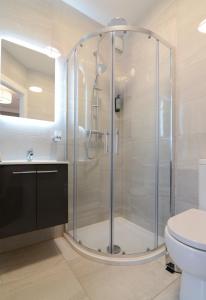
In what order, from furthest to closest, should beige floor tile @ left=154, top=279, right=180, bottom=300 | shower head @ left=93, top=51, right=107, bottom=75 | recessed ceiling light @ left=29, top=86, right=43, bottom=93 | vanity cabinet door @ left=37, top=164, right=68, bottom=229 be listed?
shower head @ left=93, top=51, right=107, bottom=75, recessed ceiling light @ left=29, top=86, right=43, bottom=93, vanity cabinet door @ left=37, top=164, right=68, bottom=229, beige floor tile @ left=154, top=279, right=180, bottom=300

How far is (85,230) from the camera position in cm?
180

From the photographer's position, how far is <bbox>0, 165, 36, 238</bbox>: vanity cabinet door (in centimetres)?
118

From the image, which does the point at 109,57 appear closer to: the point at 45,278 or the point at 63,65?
the point at 63,65

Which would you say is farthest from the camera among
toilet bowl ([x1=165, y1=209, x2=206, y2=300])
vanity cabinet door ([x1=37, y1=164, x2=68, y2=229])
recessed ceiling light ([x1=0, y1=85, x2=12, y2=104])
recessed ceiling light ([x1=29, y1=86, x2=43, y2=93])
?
recessed ceiling light ([x1=29, y1=86, x2=43, y2=93])

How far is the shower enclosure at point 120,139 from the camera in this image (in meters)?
1.66

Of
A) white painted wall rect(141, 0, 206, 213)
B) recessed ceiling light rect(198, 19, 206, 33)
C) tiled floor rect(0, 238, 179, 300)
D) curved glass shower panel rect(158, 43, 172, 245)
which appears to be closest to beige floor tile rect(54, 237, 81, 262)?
tiled floor rect(0, 238, 179, 300)

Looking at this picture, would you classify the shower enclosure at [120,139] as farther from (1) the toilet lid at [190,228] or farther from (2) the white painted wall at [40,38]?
(1) the toilet lid at [190,228]

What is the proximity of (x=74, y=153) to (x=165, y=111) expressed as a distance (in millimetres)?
1046

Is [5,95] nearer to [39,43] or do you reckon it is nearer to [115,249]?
[39,43]

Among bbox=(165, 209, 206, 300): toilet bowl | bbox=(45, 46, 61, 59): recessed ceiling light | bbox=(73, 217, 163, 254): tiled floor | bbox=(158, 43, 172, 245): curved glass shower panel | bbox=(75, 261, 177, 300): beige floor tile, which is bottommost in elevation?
bbox=(75, 261, 177, 300): beige floor tile

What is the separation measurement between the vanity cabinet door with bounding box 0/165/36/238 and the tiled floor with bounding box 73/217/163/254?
1.97 ft

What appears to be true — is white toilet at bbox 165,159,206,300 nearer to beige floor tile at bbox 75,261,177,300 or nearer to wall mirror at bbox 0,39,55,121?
beige floor tile at bbox 75,261,177,300

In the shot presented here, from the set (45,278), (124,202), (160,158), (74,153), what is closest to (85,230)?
(124,202)

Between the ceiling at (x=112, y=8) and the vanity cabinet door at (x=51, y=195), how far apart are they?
1795 millimetres
